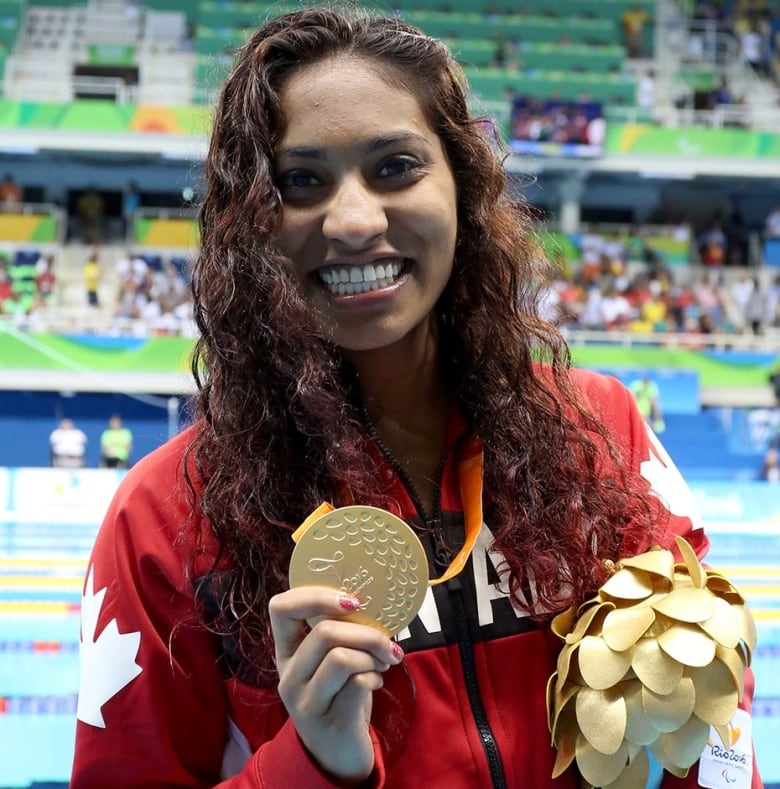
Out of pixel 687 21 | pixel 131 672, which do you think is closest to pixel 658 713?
pixel 131 672

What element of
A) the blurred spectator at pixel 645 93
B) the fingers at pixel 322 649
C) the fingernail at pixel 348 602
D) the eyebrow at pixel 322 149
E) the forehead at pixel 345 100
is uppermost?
the forehead at pixel 345 100

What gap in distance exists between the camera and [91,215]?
571 inches

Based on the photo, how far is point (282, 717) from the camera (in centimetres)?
113

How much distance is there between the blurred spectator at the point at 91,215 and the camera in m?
14.4

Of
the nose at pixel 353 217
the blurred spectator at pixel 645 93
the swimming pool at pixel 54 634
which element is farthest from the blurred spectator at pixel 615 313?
the nose at pixel 353 217

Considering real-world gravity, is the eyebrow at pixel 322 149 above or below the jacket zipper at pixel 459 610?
above

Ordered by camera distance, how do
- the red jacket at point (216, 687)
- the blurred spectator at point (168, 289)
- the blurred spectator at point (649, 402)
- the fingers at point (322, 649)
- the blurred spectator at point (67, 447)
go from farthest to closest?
1. the blurred spectator at point (168, 289)
2. the blurred spectator at point (649, 402)
3. the blurred spectator at point (67, 447)
4. the red jacket at point (216, 687)
5. the fingers at point (322, 649)

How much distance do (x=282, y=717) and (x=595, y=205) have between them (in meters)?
15.3

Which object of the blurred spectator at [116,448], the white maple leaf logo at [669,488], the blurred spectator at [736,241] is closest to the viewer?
the white maple leaf logo at [669,488]

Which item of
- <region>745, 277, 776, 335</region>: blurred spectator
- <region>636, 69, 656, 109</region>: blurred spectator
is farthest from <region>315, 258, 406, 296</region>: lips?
<region>636, 69, 656, 109</region>: blurred spectator

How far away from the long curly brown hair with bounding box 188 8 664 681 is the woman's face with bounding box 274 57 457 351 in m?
0.03

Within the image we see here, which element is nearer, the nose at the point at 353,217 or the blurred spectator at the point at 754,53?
the nose at the point at 353,217

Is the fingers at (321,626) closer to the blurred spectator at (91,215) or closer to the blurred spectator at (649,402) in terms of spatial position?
the blurred spectator at (649,402)

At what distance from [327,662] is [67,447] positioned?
7.85 m
